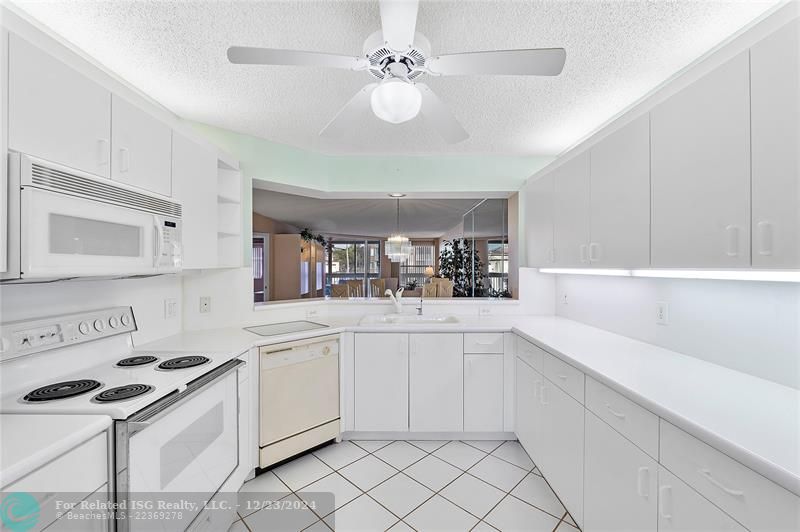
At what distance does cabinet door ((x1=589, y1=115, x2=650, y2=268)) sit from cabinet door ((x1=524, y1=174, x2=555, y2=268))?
55cm

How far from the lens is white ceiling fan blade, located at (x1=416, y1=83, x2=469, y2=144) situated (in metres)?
1.37

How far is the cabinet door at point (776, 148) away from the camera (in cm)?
93

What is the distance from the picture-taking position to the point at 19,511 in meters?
0.81

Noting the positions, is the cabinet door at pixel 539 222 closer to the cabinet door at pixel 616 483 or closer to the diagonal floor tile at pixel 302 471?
the cabinet door at pixel 616 483

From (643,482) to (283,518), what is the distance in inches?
65.9

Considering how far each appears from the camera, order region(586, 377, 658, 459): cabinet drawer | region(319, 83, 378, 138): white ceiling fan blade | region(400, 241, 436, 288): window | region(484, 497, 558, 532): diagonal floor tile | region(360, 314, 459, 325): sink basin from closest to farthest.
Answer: region(586, 377, 658, 459): cabinet drawer
region(319, 83, 378, 138): white ceiling fan blade
region(484, 497, 558, 532): diagonal floor tile
region(360, 314, 459, 325): sink basin
region(400, 241, 436, 288): window

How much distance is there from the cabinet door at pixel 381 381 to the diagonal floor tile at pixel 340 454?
140mm

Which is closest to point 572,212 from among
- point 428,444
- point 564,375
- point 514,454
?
point 564,375

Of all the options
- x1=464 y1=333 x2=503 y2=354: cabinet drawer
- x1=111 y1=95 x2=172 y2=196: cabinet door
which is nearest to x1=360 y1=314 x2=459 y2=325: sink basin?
x1=464 y1=333 x2=503 y2=354: cabinet drawer

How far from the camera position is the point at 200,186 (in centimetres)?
197

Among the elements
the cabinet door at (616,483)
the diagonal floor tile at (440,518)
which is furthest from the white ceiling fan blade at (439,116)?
the diagonal floor tile at (440,518)

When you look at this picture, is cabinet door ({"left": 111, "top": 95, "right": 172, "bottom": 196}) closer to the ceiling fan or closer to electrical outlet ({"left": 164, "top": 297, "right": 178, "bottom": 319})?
the ceiling fan

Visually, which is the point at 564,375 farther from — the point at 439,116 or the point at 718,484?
the point at 439,116

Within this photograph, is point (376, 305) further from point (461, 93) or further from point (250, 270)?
point (461, 93)
